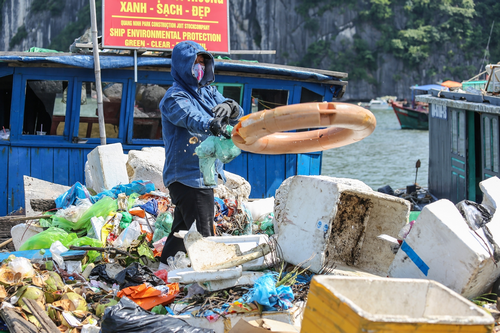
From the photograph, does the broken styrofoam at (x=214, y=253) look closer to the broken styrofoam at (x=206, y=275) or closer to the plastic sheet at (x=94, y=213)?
the broken styrofoam at (x=206, y=275)

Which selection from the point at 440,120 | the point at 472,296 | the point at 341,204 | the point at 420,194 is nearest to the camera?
the point at 472,296

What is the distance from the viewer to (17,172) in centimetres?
692

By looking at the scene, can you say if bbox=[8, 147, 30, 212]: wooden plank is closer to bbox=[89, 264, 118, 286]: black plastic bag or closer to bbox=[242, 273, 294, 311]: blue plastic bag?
bbox=[89, 264, 118, 286]: black plastic bag

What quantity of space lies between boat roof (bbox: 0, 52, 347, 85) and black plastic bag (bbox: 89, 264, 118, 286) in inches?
148

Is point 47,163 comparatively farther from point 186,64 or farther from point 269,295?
point 269,295

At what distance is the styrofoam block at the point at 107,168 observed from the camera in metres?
5.79

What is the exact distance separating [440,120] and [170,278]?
8.99 meters

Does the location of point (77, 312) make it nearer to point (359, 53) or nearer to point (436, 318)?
point (436, 318)

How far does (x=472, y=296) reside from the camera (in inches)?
117

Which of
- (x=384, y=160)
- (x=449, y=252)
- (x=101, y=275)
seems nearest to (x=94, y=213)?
(x=101, y=275)

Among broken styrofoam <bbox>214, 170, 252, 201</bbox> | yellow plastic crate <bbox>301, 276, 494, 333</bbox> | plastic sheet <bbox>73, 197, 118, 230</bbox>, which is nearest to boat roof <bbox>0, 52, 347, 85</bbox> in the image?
broken styrofoam <bbox>214, 170, 252, 201</bbox>

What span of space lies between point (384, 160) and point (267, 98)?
17412 millimetres

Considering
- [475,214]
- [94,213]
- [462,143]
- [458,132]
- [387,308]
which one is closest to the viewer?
[387,308]

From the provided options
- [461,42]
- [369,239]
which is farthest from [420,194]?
[461,42]
